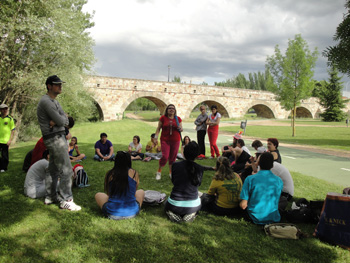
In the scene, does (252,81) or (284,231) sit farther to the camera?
(252,81)

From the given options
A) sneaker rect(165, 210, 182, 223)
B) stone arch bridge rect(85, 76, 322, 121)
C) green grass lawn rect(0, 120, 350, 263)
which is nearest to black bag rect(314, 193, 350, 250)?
green grass lawn rect(0, 120, 350, 263)

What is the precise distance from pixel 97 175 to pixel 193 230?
3406mm

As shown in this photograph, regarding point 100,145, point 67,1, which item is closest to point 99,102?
point 67,1

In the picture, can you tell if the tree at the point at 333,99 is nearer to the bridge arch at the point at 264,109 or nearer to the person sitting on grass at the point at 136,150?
the bridge arch at the point at 264,109

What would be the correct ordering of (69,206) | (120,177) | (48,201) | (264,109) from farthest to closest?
(264,109), (48,201), (69,206), (120,177)

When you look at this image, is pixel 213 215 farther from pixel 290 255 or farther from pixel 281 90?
pixel 281 90

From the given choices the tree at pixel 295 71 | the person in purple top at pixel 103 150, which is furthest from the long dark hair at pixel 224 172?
the tree at pixel 295 71

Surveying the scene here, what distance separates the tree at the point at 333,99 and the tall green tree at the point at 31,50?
38699 mm

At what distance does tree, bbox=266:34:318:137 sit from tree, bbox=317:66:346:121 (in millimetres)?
25494

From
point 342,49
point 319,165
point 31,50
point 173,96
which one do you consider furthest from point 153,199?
point 173,96

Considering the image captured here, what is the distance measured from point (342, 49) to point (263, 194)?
879 centimetres

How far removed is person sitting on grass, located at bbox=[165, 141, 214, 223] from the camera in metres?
3.43

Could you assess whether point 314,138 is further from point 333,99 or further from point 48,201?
point 333,99

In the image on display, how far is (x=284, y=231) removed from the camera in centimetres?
312
